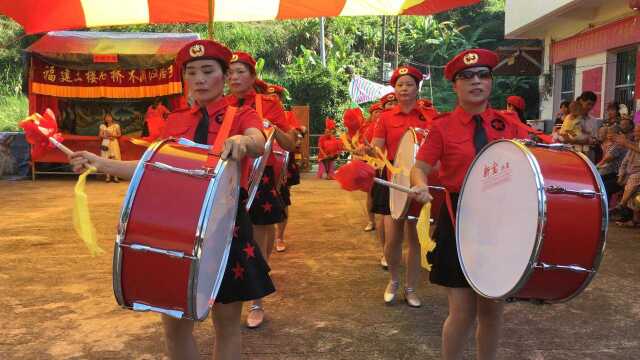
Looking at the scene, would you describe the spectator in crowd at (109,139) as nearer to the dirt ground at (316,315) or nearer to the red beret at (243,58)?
the dirt ground at (316,315)

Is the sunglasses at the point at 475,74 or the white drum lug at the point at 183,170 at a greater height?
the sunglasses at the point at 475,74

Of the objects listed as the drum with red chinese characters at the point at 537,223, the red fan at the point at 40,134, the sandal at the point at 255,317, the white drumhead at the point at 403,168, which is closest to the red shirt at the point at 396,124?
the white drumhead at the point at 403,168

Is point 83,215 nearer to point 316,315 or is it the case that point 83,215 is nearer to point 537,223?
point 537,223

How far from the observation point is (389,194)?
4434 mm

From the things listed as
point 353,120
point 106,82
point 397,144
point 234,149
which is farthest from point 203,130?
point 106,82

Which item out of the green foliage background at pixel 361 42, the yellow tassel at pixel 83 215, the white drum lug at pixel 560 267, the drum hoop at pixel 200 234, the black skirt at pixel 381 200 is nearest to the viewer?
the drum hoop at pixel 200 234

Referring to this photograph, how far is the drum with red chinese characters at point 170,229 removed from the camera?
6.68ft

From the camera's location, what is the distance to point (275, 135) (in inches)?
147

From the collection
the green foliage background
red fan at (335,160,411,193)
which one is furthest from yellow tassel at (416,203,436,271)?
the green foliage background

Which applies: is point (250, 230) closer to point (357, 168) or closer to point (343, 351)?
point (357, 168)

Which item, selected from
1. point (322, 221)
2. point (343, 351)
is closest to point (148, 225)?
point (343, 351)

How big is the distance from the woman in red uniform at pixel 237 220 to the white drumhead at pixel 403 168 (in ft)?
5.02

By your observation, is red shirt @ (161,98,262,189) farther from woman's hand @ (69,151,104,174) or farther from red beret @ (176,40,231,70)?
woman's hand @ (69,151,104,174)

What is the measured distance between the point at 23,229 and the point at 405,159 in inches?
212
